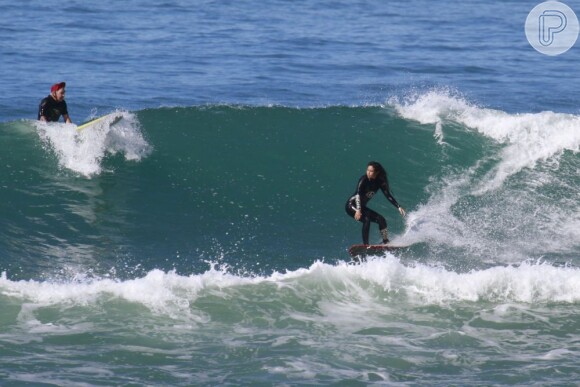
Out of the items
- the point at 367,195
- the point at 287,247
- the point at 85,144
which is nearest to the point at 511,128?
the point at 367,195

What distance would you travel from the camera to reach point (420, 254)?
48.1ft

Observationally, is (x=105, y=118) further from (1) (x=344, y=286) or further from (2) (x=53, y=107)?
(1) (x=344, y=286)

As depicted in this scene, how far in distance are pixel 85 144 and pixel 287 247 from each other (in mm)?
4463

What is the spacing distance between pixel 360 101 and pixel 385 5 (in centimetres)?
1592

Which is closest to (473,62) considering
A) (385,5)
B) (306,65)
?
(306,65)

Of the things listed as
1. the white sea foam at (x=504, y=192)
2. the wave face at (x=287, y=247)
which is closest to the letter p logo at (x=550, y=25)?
the white sea foam at (x=504, y=192)

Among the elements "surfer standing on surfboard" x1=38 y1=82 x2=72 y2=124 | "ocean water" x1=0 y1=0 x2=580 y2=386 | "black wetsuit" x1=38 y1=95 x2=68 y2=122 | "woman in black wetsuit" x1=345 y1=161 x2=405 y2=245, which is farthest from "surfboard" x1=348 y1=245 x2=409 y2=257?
"black wetsuit" x1=38 y1=95 x2=68 y2=122

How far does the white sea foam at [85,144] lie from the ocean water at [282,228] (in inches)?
1.4

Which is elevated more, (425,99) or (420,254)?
(425,99)

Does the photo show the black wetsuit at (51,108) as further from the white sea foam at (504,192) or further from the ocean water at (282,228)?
the white sea foam at (504,192)

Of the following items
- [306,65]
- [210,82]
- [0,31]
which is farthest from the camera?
[0,31]

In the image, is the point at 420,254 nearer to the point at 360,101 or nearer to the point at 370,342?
the point at 370,342

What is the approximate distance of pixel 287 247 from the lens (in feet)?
49.0

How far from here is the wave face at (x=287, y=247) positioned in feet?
36.0
